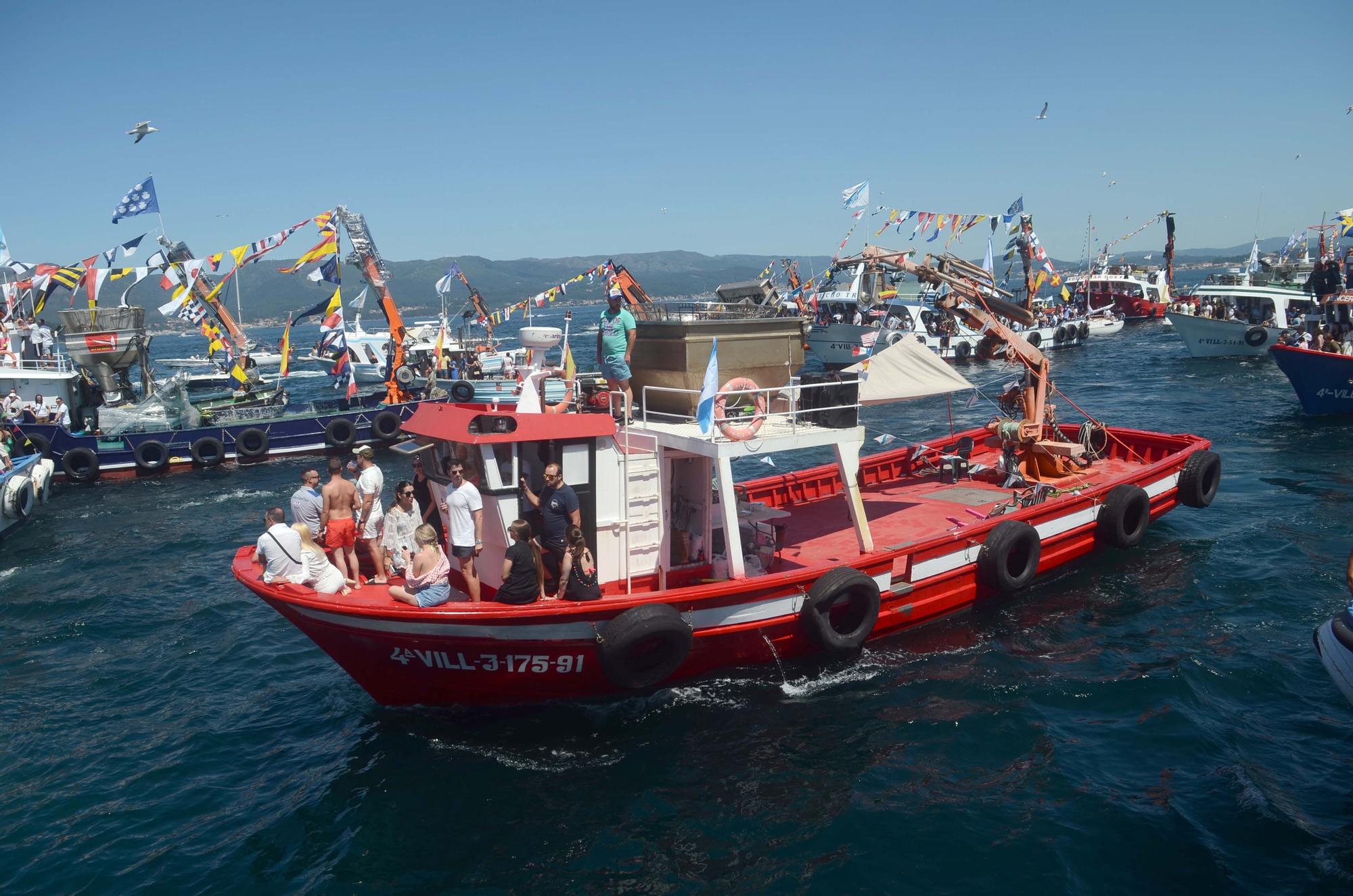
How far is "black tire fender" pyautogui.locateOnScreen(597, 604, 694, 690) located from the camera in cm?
890

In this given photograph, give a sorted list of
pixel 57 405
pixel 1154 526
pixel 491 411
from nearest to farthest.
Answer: pixel 491 411 → pixel 1154 526 → pixel 57 405

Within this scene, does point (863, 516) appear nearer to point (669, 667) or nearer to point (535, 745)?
point (669, 667)

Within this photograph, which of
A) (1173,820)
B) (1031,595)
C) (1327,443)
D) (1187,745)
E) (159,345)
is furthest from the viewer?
(159,345)

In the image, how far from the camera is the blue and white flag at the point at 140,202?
26.8 m

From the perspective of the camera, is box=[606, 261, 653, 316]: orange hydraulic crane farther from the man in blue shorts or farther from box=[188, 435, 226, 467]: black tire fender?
box=[188, 435, 226, 467]: black tire fender

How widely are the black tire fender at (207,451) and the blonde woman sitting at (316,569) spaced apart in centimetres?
2038

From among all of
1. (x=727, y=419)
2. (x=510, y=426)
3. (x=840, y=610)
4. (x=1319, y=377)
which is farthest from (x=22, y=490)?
(x=1319, y=377)

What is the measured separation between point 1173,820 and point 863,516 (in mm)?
4758

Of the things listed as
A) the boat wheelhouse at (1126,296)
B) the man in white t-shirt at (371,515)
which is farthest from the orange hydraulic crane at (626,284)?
the boat wheelhouse at (1126,296)

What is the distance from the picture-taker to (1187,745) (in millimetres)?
9039

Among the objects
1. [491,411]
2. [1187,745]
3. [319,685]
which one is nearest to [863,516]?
[1187,745]

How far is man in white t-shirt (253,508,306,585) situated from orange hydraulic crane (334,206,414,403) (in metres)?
22.0

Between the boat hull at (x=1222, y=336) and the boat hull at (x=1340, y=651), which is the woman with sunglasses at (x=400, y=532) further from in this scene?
the boat hull at (x=1222, y=336)

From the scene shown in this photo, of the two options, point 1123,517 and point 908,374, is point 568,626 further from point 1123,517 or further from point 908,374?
point 1123,517
